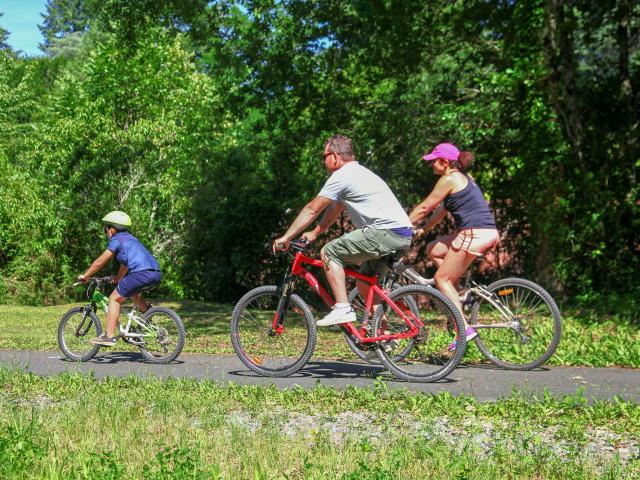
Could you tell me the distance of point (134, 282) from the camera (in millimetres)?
8898

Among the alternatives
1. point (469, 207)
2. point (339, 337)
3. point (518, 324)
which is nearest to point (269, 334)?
point (469, 207)

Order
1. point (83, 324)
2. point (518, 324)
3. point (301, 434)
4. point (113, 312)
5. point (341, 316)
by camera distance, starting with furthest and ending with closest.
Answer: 1. point (83, 324)
2. point (113, 312)
3. point (518, 324)
4. point (341, 316)
5. point (301, 434)

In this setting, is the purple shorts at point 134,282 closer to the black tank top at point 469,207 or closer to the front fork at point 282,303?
the front fork at point 282,303

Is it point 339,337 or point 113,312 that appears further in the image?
point 339,337

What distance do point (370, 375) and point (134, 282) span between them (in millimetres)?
2677

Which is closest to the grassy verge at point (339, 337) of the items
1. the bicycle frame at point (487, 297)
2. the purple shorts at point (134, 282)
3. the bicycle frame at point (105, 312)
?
the bicycle frame at point (487, 297)

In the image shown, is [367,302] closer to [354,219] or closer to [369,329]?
[369,329]

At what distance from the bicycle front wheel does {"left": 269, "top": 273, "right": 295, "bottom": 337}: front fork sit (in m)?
0.02

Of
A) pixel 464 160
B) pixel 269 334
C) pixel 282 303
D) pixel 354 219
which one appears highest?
pixel 464 160

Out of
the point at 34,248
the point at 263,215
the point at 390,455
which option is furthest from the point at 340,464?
the point at 34,248

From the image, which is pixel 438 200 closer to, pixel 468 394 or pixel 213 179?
pixel 468 394

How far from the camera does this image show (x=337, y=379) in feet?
24.7

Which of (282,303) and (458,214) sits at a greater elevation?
(458,214)

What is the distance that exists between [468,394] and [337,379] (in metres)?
1.35
